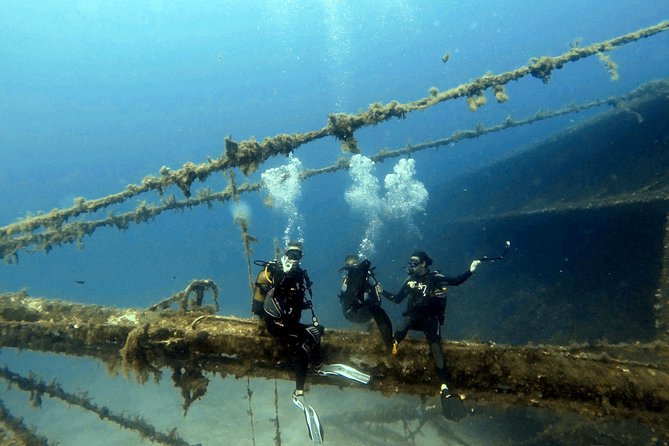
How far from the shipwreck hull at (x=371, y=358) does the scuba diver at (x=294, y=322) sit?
0.17m

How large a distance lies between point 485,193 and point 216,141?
17672 centimetres

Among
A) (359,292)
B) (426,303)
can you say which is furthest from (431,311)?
(359,292)

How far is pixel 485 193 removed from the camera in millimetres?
16172

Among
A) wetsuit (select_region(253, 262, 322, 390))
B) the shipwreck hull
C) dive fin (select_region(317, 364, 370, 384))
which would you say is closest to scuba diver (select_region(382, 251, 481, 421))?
the shipwreck hull

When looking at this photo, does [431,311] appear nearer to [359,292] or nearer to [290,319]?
[359,292]

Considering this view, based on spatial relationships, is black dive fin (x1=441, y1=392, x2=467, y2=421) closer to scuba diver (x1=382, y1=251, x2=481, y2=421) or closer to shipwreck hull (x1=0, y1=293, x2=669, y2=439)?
scuba diver (x1=382, y1=251, x2=481, y2=421)

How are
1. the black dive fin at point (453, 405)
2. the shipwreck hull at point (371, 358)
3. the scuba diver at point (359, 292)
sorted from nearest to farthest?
the shipwreck hull at point (371, 358) → the black dive fin at point (453, 405) → the scuba diver at point (359, 292)

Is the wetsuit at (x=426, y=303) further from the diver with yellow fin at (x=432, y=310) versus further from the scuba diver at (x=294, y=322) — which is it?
the scuba diver at (x=294, y=322)

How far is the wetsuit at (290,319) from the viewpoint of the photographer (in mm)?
4504

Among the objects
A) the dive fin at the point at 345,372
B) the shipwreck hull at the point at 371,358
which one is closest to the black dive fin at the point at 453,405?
the shipwreck hull at the point at 371,358

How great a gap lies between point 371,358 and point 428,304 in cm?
154

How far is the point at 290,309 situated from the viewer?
186 inches

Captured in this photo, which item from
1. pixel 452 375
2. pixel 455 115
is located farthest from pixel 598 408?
pixel 455 115

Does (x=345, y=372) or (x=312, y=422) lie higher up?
(x=345, y=372)
